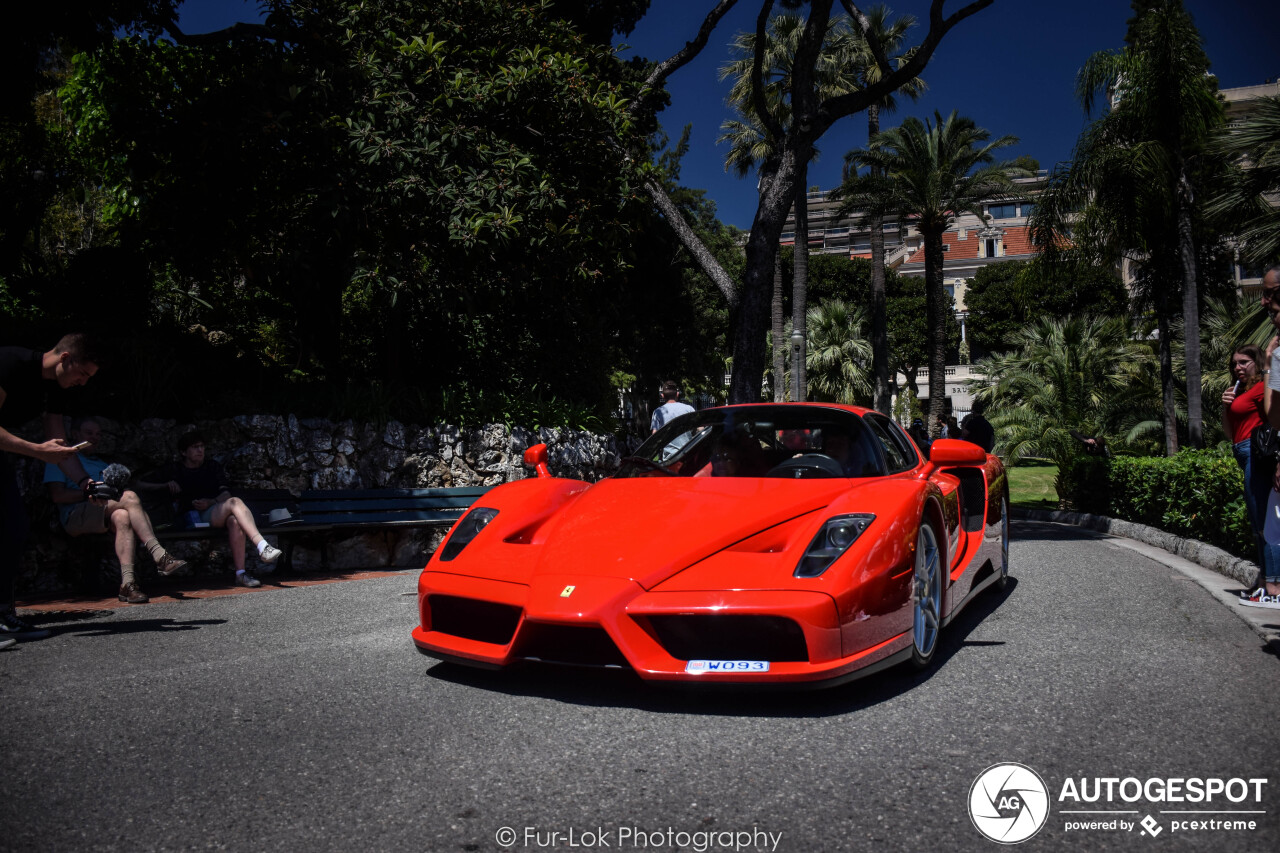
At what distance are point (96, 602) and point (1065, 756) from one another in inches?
247

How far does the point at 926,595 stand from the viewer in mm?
3891

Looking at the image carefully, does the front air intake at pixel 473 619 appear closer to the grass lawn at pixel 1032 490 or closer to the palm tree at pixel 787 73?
the grass lawn at pixel 1032 490

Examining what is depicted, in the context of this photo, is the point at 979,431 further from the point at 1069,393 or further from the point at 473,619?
the point at 1069,393

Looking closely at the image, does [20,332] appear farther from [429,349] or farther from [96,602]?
[429,349]

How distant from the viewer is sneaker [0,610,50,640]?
4.72 m

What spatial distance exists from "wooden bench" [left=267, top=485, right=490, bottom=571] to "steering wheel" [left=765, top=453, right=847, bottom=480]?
15.7 ft

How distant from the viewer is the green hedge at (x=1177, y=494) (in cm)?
762

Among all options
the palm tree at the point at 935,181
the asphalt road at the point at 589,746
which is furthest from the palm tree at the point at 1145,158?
the asphalt road at the point at 589,746

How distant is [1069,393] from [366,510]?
2429cm

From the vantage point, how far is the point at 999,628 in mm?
4855

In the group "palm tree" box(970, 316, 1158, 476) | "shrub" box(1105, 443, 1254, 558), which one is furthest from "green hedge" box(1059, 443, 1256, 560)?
"palm tree" box(970, 316, 1158, 476)

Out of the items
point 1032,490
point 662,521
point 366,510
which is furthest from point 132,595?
point 1032,490

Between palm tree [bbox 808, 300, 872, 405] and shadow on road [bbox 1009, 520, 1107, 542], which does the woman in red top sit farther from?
palm tree [bbox 808, 300, 872, 405]

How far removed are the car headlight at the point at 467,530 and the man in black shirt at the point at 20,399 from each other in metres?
2.10
